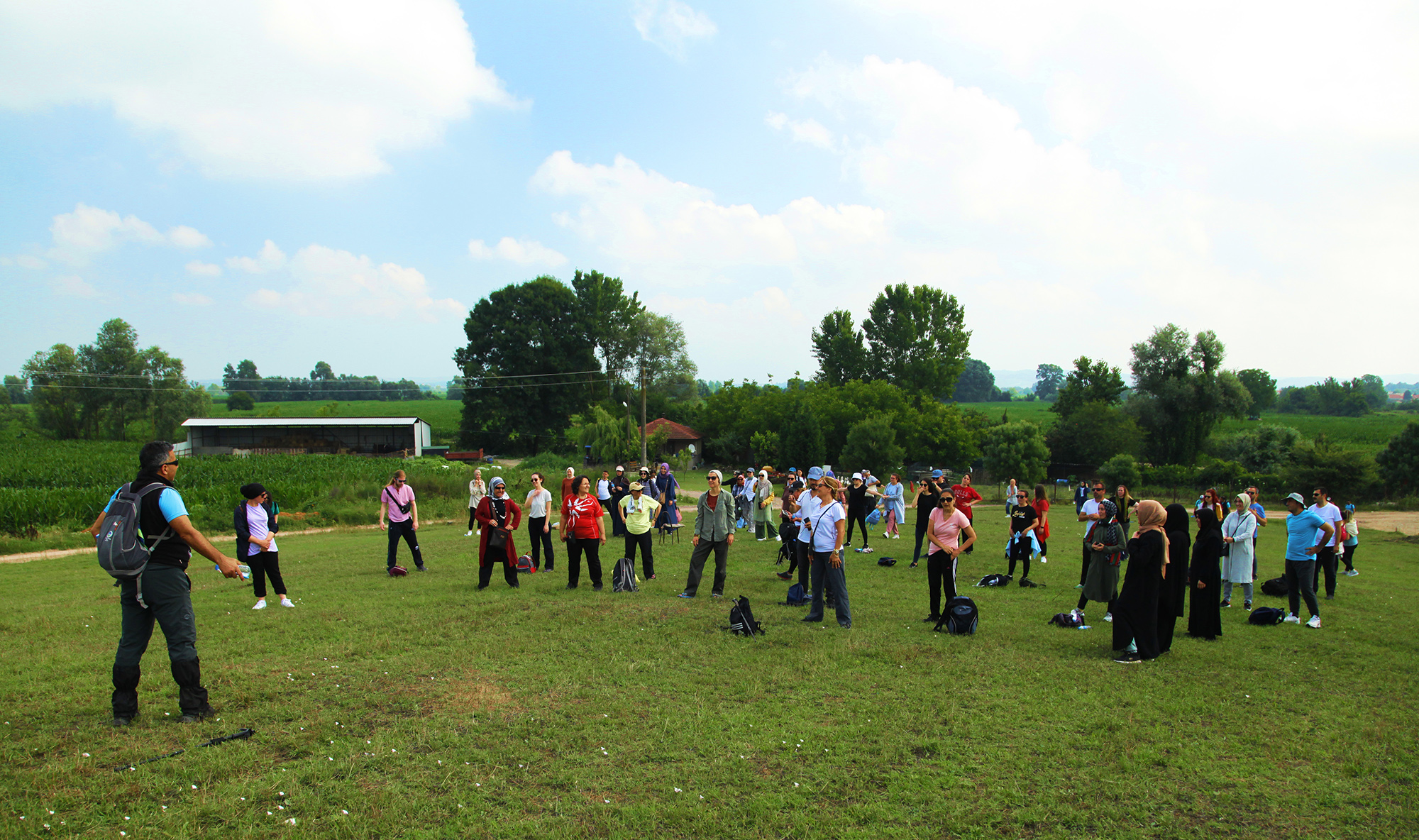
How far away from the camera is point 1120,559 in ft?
28.2

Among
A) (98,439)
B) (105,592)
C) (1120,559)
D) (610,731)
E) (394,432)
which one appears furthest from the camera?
(98,439)

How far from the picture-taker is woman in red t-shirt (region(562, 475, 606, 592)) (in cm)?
1061

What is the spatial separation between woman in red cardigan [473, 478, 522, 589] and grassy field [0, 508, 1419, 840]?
132 cm

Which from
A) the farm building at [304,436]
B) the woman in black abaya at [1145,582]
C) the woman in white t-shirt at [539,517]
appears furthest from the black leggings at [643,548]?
the farm building at [304,436]

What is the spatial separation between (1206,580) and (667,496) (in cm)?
986

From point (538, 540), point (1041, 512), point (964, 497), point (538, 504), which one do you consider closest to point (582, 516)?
point (538, 504)

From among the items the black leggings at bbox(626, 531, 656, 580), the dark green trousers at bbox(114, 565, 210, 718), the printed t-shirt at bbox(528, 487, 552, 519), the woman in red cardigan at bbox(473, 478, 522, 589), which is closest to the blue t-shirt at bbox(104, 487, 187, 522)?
the dark green trousers at bbox(114, 565, 210, 718)

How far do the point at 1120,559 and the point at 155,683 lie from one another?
33.1ft

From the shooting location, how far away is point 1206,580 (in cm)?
846

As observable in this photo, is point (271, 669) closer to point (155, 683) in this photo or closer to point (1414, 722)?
point (155, 683)

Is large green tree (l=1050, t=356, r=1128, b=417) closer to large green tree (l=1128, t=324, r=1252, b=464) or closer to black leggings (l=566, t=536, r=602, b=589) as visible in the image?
large green tree (l=1128, t=324, r=1252, b=464)

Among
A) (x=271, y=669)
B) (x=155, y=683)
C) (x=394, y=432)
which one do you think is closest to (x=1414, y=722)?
(x=271, y=669)

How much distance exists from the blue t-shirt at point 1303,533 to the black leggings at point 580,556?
931 centimetres

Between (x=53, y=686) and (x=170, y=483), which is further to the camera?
(x=53, y=686)
